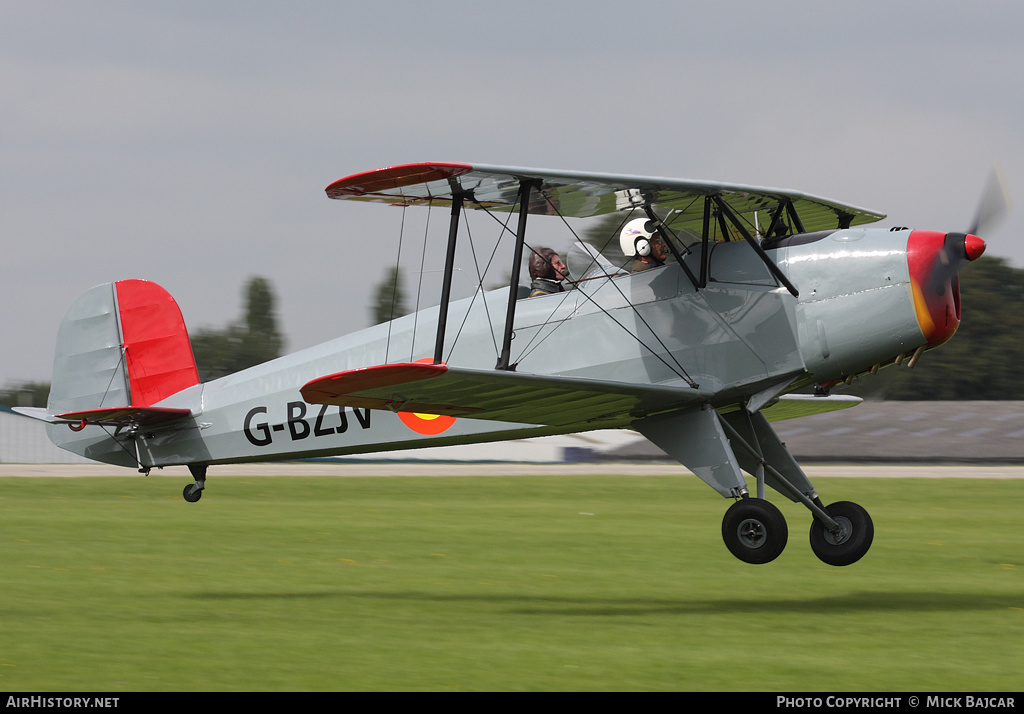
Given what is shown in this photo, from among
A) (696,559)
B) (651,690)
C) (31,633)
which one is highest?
(651,690)

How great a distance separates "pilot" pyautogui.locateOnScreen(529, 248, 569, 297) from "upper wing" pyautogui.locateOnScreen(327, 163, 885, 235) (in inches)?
15.0

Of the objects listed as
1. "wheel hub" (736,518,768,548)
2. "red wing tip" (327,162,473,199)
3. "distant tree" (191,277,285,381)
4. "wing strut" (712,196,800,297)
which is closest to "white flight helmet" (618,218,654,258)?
"wing strut" (712,196,800,297)

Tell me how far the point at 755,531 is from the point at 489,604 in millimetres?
2007

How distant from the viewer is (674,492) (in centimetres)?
2298

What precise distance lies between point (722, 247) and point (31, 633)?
5424mm

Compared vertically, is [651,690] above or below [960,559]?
above

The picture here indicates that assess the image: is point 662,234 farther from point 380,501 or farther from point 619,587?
point 380,501

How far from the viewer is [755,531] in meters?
8.43

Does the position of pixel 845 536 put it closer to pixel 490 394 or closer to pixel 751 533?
pixel 751 533

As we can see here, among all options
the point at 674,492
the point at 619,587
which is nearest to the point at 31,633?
the point at 619,587

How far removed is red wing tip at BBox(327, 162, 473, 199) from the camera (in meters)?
8.08

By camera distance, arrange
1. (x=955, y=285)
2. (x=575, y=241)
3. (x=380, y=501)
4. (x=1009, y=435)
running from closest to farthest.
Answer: (x=955, y=285), (x=575, y=241), (x=380, y=501), (x=1009, y=435)
